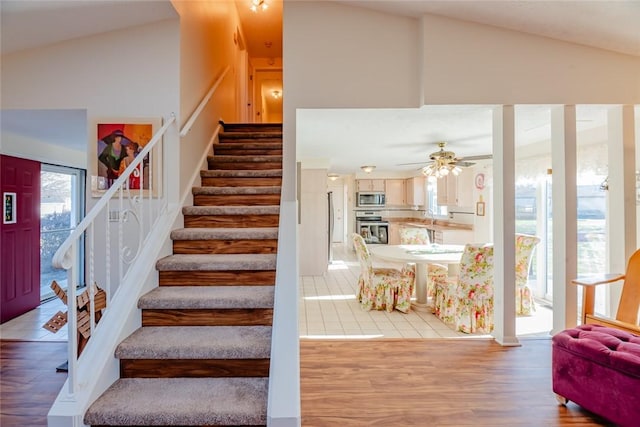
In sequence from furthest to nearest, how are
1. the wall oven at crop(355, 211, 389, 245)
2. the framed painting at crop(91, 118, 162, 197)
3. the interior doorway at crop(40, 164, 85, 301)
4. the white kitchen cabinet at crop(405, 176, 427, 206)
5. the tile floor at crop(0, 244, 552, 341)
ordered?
1. the wall oven at crop(355, 211, 389, 245)
2. the white kitchen cabinet at crop(405, 176, 427, 206)
3. the interior doorway at crop(40, 164, 85, 301)
4. the tile floor at crop(0, 244, 552, 341)
5. the framed painting at crop(91, 118, 162, 197)

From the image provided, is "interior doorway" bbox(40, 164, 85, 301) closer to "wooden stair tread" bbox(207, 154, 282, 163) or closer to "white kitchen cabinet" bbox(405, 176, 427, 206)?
"wooden stair tread" bbox(207, 154, 282, 163)

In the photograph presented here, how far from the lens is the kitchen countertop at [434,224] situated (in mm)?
6711

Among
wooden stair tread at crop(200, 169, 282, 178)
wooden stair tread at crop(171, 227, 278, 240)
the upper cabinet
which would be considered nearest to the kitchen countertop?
the upper cabinet

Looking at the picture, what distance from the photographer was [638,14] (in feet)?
7.54

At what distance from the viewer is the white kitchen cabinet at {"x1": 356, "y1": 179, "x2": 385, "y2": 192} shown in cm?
916

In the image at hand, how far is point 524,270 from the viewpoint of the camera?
13.3 ft

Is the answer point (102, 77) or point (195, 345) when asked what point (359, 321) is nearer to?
point (195, 345)

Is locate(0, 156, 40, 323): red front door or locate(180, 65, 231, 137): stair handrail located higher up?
Answer: locate(180, 65, 231, 137): stair handrail

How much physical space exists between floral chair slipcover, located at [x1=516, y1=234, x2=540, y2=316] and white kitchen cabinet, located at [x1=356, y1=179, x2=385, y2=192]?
5.15 m

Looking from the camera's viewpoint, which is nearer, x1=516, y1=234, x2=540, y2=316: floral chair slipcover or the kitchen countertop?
x1=516, y1=234, x2=540, y2=316: floral chair slipcover

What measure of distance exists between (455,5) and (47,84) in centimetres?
338

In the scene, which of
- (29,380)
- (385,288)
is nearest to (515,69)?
(385,288)

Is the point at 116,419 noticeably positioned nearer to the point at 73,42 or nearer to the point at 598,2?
the point at 73,42

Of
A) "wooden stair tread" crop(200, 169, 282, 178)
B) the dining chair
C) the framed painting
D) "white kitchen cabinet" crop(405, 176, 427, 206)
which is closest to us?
the dining chair
